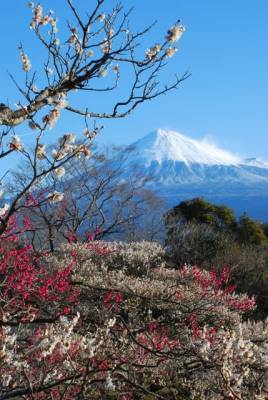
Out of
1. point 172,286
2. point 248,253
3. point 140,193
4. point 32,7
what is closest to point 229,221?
point 140,193

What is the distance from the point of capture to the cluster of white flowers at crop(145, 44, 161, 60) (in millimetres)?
5148

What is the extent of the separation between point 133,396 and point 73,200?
19247 millimetres

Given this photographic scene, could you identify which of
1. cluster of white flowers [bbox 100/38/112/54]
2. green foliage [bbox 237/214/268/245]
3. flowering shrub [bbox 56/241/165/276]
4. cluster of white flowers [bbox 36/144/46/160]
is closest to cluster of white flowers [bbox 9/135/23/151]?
cluster of white flowers [bbox 36/144/46/160]

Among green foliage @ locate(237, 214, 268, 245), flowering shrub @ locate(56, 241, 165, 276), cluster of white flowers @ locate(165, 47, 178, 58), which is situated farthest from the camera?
green foliage @ locate(237, 214, 268, 245)

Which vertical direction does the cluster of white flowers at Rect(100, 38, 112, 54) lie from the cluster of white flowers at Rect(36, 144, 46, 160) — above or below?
above

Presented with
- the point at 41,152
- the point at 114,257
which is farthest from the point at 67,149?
the point at 114,257

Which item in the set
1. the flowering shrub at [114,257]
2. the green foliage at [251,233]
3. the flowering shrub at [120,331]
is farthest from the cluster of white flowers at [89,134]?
the green foliage at [251,233]

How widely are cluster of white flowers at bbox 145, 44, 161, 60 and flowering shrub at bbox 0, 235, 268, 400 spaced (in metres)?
2.61

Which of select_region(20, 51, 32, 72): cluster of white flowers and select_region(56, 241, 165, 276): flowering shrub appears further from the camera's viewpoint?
select_region(56, 241, 165, 276): flowering shrub

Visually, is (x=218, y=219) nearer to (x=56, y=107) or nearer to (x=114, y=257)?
(x=114, y=257)

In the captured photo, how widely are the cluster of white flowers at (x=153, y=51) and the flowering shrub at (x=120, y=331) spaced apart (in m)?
2.61

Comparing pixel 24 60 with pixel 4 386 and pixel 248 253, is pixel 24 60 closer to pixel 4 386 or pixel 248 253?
pixel 4 386

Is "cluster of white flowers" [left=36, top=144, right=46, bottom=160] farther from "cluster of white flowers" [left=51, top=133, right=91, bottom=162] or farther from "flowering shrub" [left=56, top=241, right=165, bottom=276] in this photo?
"flowering shrub" [left=56, top=241, right=165, bottom=276]

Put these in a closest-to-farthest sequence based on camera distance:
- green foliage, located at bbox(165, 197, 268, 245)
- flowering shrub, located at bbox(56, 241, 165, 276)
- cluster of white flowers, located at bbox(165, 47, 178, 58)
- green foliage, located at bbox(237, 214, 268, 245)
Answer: cluster of white flowers, located at bbox(165, 47, 178, 58)
flowering shrub, located at bbox(56, 241, 165, 276)
green foliage, located at bbox(237, 214, 268, 245)
green foliage, located at bbox(165, 197, 268, 245)
